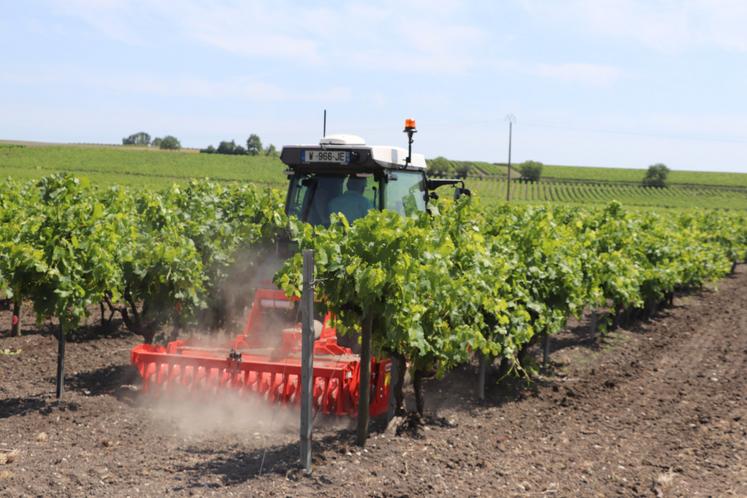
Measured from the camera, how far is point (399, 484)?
5660 mm

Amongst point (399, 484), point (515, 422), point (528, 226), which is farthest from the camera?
point (528, 226)

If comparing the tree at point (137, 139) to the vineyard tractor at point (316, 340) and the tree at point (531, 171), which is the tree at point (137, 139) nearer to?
the tree at point (531, 171)

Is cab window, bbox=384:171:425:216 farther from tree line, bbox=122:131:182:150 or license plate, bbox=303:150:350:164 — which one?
tree line, bbox=122:131:182:150

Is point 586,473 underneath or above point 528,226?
underneath

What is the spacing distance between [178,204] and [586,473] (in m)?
9.20

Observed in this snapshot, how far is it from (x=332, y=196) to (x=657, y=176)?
8954cm

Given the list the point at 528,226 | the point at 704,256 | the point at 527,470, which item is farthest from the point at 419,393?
the point at 704,256

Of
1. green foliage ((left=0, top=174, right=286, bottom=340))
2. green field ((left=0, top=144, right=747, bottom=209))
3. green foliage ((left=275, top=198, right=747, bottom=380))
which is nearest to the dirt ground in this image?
green foliage ((left=275, top=198, right=747, bottom=380))

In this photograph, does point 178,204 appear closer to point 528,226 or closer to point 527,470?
point 528,226

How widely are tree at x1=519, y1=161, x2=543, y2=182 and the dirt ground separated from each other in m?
81.0

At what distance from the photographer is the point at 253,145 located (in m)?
89.2

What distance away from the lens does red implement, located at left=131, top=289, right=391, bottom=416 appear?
279 inches

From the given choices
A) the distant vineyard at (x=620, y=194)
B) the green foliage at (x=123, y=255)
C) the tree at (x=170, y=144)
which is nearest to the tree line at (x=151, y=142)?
the tree at (x=170, y=144)

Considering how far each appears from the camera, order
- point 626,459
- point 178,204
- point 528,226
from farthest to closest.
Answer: point 178,204 < point 528,226 < point 626,459
